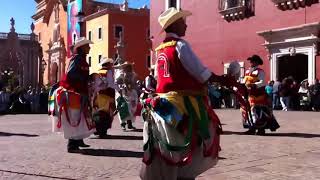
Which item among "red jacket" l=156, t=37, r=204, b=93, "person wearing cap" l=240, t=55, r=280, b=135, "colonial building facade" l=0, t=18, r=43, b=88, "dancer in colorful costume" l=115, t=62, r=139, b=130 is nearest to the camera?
"red jacket" l=156, t=37, r=204, b=93

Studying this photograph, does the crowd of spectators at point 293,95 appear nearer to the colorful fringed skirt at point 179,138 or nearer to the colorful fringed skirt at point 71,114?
the colorful fringed skirt at point 71,114

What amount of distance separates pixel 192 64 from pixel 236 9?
23435mm

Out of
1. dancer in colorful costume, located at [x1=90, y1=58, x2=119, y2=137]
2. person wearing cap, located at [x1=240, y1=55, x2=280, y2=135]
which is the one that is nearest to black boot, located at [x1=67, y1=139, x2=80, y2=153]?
dancer in colorful costume, located at [x1=90, y1=58, x2=119, y2=137]

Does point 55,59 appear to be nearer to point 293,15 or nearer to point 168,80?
point 293,15

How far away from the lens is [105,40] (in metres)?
50.6

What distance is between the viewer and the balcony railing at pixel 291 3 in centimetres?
2387

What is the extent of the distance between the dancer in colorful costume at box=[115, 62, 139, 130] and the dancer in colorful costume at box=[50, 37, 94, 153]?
3764 millimetres

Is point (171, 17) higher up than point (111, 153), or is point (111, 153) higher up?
point (171, 17)

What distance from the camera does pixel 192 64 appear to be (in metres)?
4.70

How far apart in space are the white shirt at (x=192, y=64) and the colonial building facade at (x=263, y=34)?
63.6ft

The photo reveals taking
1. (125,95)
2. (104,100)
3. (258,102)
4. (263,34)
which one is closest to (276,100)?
(263,34)

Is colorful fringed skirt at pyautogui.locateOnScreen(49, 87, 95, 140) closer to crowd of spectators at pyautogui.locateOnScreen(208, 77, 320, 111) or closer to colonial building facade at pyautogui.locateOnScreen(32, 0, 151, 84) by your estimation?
crowd of spectators at pyautogui.locateOnScreen(208, 77, 320, 111)

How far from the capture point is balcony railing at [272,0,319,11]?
23.9 meters

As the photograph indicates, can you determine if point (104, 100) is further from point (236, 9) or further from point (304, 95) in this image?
point (236, 9)
